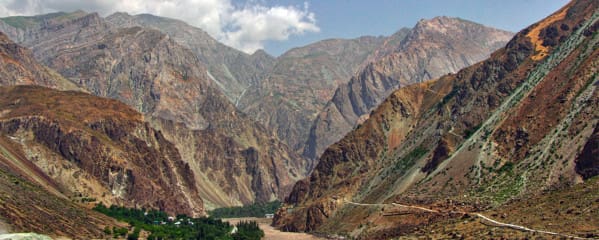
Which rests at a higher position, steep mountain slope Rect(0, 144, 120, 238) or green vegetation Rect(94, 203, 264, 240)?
steep mountain slope Rect(0, 144, 120, 238)

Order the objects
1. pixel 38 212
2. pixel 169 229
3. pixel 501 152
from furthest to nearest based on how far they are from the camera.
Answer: pixel 169 229 < pixel 501 152 < pixel 38 212

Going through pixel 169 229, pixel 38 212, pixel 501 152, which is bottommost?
pixel 169 229

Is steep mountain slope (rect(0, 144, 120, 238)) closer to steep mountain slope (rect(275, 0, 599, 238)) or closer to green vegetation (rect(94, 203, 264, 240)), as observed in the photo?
green vegetation (rect(94, 203, 264, 240))

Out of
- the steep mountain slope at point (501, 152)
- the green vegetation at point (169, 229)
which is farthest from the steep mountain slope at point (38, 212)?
the steep mountain slope at point (501, 152)

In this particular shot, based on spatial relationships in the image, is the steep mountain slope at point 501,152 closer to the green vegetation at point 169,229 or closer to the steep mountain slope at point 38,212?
the green vegetation at point 169,229

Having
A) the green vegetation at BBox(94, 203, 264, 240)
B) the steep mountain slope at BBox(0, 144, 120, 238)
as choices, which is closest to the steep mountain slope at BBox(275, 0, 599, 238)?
the green vegetation at BBox(94, 203, 264, 240)

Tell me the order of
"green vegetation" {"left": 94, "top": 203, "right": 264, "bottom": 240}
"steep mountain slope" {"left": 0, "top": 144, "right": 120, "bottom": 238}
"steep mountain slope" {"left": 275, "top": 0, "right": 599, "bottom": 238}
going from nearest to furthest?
1. "steep mountain slope" {"left": 275, "top": 0, "right": 599, "bottom": 238}
2. "steep mountain slope" {"left": 0, "top": 144, "right": 120, "bottom": 238}
3. "green vegetation" {"left": 94, "top": 203, "right": 264, "bottom": 240}

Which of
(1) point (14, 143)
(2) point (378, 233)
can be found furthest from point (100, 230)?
(1) point (14, 143)

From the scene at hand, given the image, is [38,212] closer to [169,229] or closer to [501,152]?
[169,229]

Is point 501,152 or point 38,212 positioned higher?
point 38,212

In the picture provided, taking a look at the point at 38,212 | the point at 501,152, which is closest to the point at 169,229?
the point at 38,212
